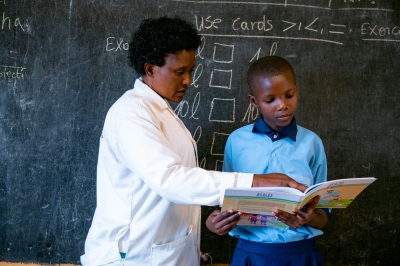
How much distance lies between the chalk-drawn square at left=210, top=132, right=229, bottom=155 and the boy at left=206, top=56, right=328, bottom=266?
30.2 inches

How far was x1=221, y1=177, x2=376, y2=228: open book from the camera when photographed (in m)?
1.35

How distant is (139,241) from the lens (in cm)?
156

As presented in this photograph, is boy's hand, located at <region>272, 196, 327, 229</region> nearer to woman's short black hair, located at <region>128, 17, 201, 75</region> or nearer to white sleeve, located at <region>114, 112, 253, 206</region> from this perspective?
white sleeve, located at <region>114, 112, 253, 206</region>

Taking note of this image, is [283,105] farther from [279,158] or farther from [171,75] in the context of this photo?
[171,75]

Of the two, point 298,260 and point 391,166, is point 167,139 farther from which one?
point 391,166

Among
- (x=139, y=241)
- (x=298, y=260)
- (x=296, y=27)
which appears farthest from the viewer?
(x=296, y=27)

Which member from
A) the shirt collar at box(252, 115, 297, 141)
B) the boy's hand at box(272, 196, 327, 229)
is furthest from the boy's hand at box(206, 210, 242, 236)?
the shirt collar at box(252, 115, 297, 141)

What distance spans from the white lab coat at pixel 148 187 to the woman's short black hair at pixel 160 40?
11cm

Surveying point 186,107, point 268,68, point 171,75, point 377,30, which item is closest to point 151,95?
point 171,75

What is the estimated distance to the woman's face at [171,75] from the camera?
1667 millimetres

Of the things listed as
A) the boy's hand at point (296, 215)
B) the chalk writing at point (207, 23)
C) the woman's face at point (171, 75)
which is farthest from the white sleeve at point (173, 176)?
the chalk writing at point (207, 23)

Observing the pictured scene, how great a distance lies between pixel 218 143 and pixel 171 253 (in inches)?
42.9

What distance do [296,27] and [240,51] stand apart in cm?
32

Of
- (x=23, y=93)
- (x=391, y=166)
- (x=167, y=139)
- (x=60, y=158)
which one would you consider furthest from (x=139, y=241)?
(x=391, y=166)
